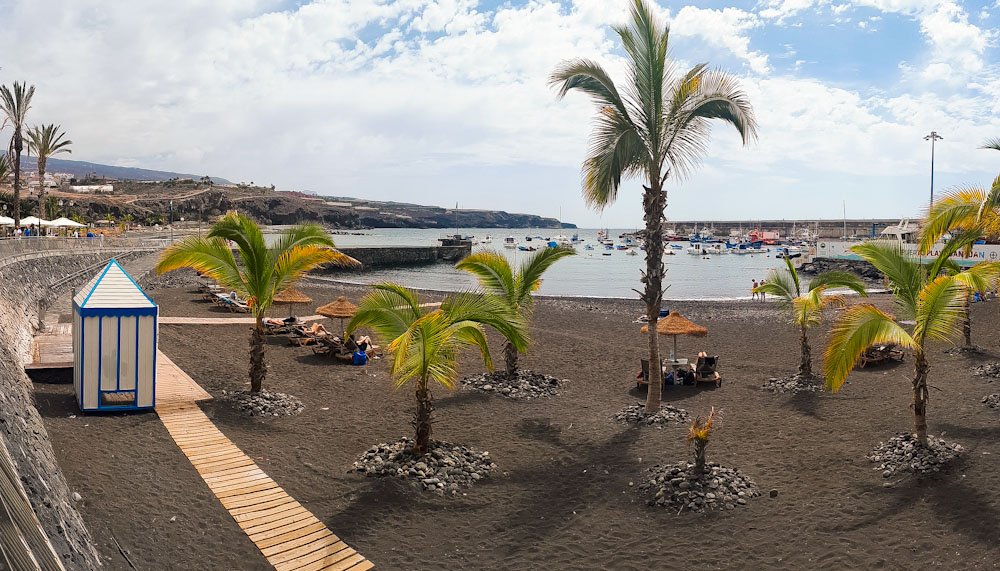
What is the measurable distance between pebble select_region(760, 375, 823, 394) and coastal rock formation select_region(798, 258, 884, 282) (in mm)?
47079

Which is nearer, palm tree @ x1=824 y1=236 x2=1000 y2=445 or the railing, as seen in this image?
palm tree @ x1=824 y1=236 x2=1000 y2=445

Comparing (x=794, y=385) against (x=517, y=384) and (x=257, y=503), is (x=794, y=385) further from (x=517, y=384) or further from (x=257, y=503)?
(x=257, y=503)

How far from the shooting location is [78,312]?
10383mm

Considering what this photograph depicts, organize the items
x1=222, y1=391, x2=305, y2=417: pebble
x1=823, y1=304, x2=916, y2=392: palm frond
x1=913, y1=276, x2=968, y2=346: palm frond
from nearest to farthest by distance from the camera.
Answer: x1=823, y1=304, x2=916, y2=392: palm frond
x1=913, y1=276, x2=968, y2=346: palm frond
x1=222, y1=391, x2=305, y2=417: pebble

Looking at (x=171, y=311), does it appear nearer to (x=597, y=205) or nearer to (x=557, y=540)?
(x=597, y=205)

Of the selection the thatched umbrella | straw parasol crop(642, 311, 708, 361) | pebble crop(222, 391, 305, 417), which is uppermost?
straw parasol crop(642, 311, 708, 361)

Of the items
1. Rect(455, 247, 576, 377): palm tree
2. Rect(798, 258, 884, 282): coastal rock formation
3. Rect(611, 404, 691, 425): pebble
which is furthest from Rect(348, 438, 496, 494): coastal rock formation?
Rect(798, 258, 884, 282): coastal rock formation

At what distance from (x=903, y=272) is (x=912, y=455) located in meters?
2.64

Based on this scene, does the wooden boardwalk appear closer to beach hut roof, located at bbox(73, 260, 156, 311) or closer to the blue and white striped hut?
the blue and white striped hut

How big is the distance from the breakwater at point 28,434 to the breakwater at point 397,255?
53.0m

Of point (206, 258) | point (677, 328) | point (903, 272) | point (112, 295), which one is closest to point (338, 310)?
point (206, 258)

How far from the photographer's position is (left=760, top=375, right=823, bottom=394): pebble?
46.0ft

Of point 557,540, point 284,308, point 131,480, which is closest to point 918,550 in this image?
point 557,540

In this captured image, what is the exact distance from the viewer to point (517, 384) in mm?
13961
